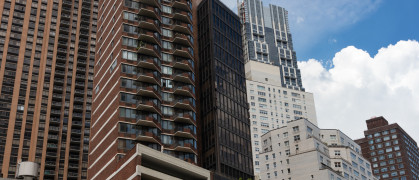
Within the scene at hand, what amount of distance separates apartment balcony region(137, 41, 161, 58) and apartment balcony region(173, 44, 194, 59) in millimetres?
5422

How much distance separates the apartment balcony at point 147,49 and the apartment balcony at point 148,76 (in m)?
3.56

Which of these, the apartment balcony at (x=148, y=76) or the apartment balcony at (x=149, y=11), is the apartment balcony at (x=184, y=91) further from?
the apartment balcony at (x=149, y=11)

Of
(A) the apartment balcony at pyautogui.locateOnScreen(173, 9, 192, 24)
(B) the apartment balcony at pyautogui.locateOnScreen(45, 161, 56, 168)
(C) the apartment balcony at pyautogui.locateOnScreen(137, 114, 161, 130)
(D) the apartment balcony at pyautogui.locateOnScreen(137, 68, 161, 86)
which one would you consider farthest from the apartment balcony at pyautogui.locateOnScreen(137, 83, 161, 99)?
(B) the apartment balcony at pyautogui.locateOnScreen(45, 161, 56, 168)

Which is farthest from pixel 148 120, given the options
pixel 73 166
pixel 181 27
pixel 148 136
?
pixel 73 166

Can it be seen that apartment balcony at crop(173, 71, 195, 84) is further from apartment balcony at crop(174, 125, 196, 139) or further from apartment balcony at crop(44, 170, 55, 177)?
apartment balcony at crop(44, 170, 55, 177)

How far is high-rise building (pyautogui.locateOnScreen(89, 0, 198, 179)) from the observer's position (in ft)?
307

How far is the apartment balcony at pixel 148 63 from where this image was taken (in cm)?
10021

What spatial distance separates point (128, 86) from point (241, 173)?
1095 inches

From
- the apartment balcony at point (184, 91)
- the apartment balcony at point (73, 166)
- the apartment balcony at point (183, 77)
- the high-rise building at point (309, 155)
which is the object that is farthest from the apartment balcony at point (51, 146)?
the high-rise building at point (309, 155)

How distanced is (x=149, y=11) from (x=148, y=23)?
3310 millimetres

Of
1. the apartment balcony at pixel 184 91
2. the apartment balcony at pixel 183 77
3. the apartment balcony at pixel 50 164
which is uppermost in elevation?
the apartment balcony at pixel 183 77

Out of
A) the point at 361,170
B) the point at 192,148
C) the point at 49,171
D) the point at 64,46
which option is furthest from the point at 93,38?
the point at 361,170

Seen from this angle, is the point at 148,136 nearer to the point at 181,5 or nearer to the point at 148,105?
the point at 148,105

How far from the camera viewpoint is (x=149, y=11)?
107 meters
